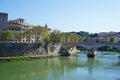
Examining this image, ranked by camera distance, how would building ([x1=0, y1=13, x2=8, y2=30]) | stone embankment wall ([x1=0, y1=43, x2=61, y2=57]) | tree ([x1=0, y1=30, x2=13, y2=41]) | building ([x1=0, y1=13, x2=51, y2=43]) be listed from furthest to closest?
building ([x1=0, y1=13, x2=8, y2=30]) → building ([x1=0, y1=13, x2=51, y2=43]) → tree ([x1=0, y1=30, x2=13, y2=41]) → stone embankment wall ([x1=0, y1=43, x2=61, y2=57])

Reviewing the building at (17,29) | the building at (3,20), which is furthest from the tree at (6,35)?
the building at (3,20)

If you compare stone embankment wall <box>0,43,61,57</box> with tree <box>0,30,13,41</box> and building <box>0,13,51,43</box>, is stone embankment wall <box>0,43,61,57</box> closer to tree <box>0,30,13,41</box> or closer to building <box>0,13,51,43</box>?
building <box>0,13,51,43</box>

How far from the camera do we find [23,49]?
32.6 m

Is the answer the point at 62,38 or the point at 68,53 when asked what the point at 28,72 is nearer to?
the point at 68,53

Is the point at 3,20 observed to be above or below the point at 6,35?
above

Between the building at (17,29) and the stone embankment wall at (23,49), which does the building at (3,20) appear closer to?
the building at (17,29)

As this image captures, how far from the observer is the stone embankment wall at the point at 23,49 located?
31.0 metres

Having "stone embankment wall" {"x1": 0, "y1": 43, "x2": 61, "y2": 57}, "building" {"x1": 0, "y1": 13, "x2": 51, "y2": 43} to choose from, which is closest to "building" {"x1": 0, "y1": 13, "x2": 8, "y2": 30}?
"building" {"x1": 0, "y1": 13, "x2": 51, "y2": 43}

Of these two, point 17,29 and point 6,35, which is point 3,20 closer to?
point 17,29

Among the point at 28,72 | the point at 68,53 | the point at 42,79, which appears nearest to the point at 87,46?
the point at 68,53

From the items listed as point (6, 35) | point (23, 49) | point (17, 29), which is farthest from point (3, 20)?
point (23, 49)

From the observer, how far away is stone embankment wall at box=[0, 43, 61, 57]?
3100 cm

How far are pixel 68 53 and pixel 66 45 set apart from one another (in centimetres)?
151

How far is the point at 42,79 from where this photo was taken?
18234 mm
